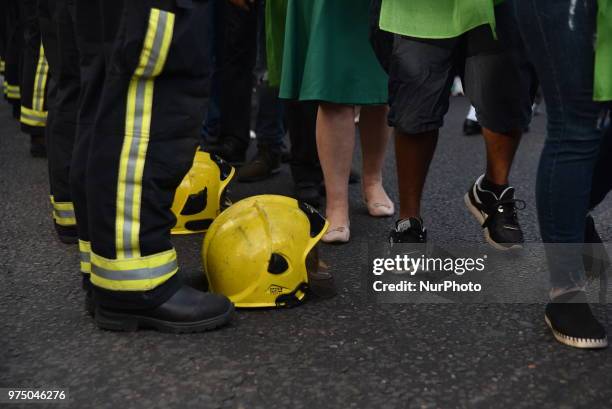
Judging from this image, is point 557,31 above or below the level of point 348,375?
above

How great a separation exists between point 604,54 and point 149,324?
4.94 ft

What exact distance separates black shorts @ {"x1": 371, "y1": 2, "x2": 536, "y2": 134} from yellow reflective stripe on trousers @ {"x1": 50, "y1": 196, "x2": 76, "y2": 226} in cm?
137

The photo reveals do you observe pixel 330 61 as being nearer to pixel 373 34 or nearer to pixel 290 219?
pixel 373 34

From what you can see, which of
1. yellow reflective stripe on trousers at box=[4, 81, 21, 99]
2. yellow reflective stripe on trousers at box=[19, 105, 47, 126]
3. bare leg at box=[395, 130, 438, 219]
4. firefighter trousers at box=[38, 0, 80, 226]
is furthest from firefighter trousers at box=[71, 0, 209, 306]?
yellow reflective stripe on trousers at box=[4, 81, 21, 99]

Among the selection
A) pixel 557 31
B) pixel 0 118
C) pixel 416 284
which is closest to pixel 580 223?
pixel 557 31

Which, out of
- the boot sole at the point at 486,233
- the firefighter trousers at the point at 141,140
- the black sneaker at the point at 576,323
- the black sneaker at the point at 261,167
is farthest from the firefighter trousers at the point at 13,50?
the black sneaker at the point at 576,323

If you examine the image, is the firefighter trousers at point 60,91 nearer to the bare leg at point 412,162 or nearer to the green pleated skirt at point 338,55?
the green pleated skirt at point 338,55

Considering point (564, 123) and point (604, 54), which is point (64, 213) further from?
point (604, 54)

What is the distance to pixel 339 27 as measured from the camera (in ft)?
10.9

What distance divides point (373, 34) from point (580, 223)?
1.08 m

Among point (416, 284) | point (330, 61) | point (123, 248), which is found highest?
point (330, 61)

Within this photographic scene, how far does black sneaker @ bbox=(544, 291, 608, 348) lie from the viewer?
2.33 metres

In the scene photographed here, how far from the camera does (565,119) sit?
7.42ft

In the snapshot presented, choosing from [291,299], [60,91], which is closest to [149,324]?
[291,299]
